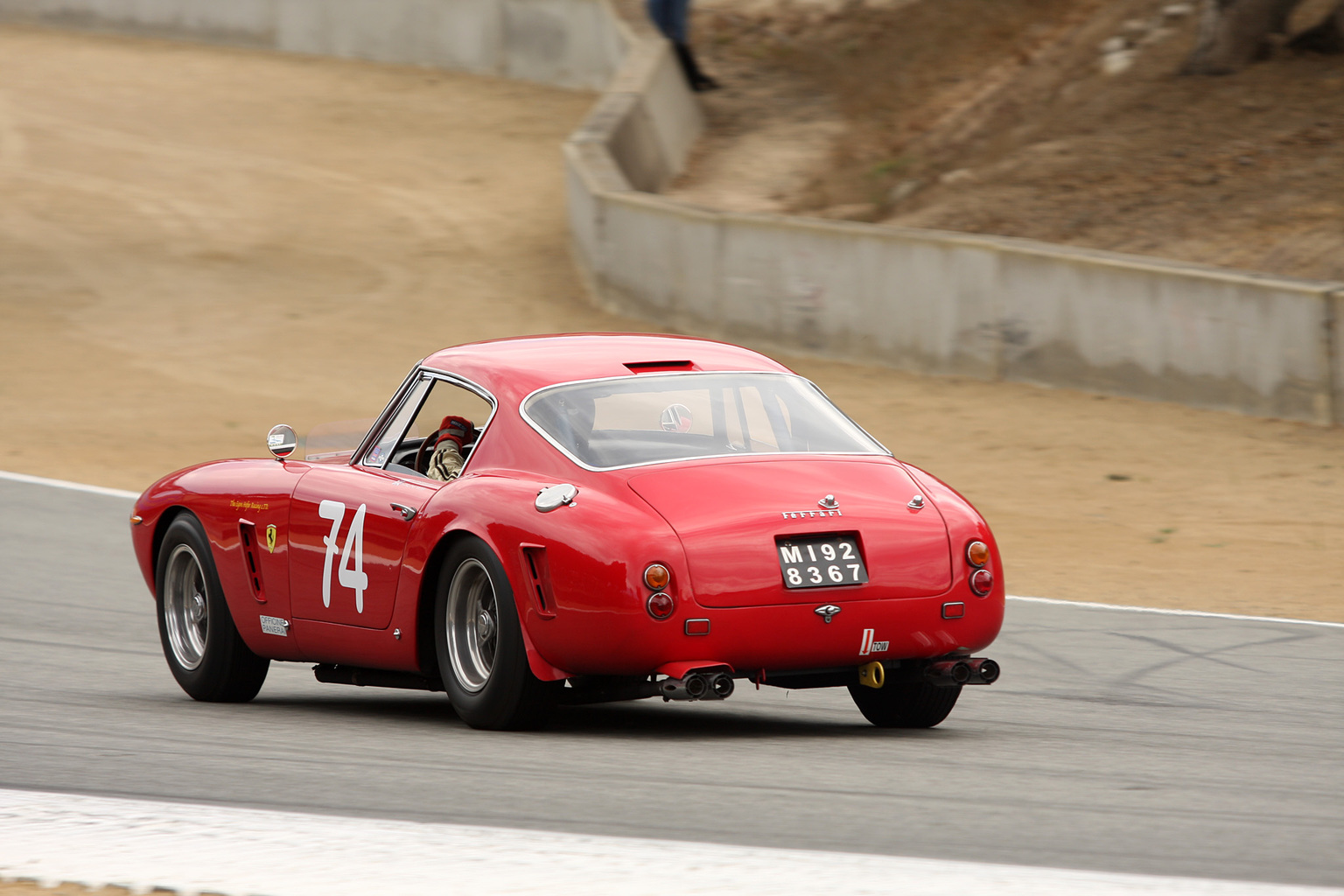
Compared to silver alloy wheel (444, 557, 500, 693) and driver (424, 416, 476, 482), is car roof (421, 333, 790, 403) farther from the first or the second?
silver alloy wheel (444, 557, 500, 693)

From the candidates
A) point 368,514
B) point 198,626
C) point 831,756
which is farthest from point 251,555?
point 831,756

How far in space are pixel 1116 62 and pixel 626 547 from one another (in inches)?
819

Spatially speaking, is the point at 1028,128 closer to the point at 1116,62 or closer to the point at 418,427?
the point at 1116,62

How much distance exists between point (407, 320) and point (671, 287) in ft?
10.3

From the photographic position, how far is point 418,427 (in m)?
7.88

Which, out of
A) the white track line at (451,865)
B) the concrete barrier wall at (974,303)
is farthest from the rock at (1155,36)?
the white track line at (451,865)

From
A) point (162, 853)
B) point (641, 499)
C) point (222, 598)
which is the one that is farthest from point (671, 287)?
point (162, 853)

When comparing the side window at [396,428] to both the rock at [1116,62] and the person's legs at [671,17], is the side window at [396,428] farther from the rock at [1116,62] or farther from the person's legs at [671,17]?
the person's legs at [671,17]

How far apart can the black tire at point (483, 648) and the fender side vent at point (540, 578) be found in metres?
0.10

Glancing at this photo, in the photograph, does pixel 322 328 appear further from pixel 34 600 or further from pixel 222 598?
pixel 222 598

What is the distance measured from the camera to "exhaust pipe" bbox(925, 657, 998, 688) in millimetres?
6984

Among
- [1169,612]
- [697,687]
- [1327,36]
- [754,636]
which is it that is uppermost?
[1327,36]

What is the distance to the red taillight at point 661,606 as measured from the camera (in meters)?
6.43

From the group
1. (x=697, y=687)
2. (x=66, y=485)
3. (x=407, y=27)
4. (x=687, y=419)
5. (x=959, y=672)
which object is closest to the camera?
(x=697, y=687)
